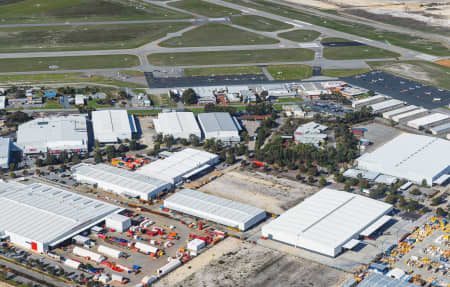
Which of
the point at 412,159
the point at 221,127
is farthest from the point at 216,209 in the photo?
the point at 412,159

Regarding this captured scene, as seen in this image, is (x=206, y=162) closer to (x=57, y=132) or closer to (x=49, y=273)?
(x=57, y=132)

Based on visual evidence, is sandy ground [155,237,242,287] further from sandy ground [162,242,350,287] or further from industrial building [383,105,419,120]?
industrial building [383,105,419,120]

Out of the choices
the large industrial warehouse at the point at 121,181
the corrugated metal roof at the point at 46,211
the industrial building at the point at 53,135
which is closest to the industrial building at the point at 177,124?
the industrial building at the point at 53,135

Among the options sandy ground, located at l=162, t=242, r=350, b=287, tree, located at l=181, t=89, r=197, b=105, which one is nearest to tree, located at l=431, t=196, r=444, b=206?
sandy ground, located at l=162, t=242, r=350, b=287

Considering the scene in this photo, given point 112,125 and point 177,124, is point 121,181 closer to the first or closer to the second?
point 112,125

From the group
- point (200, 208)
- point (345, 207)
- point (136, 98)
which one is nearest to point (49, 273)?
point (200, 208)
